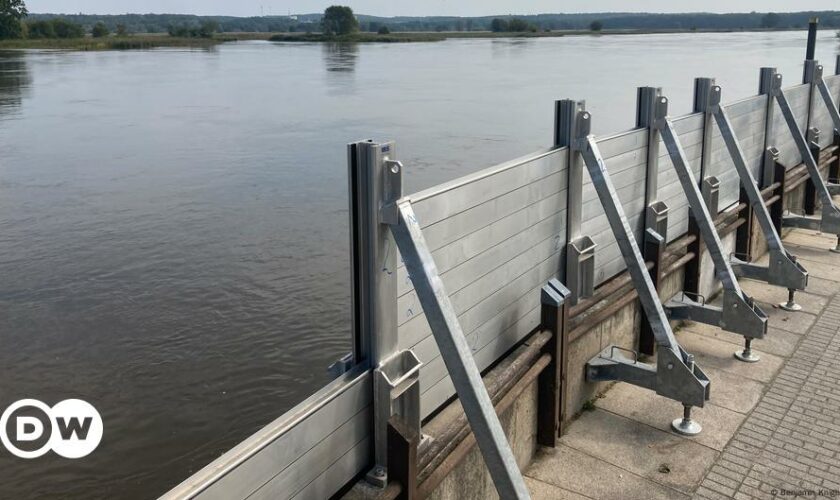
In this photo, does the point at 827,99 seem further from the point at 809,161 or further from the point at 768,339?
the point at 768,339

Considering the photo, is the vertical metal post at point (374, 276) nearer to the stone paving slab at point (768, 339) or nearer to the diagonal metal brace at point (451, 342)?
the diagonal metal brace at point (451, 342)

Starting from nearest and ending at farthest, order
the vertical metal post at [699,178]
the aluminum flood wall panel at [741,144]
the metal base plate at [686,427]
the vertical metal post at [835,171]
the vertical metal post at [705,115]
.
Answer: the metal base plate at [686,427]
the vertical metal post at [699,178]
the vertical metal post at [705,115]
the aluminum flood wall panel at [741,144]
the vertical metal post at [835,171]

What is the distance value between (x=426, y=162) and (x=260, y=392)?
1213 centimetres

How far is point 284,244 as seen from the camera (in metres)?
14.3

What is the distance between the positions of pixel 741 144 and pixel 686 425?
4561 millimetres

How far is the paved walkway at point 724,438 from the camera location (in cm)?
491

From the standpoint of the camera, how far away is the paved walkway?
491cm

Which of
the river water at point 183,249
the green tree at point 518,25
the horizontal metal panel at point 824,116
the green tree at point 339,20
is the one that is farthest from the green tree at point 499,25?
the horizontal metal panel at point 824,116

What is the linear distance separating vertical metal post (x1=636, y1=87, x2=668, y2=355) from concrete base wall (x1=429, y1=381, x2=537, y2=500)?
193 centimetres

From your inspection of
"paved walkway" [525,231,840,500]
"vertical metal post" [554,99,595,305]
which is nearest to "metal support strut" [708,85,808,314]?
"paved walkway" [525,231,840,500]

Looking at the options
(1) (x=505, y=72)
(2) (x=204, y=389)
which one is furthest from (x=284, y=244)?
(1) (x=505, y=72)

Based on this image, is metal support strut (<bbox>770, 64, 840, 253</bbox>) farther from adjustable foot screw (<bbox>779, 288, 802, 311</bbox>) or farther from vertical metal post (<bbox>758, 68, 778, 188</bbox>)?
adjustable foot screw (<bbox>779, 288, 802, 311</bbox>)

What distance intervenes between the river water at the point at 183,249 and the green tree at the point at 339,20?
8880 centimetres

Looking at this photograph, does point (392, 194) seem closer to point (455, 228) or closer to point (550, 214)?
point (455, 228)
